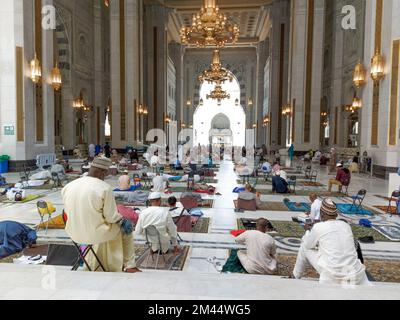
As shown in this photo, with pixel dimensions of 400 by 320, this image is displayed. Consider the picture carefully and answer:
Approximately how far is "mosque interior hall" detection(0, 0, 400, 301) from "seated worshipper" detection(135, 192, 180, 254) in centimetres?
2

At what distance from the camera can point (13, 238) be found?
409cm

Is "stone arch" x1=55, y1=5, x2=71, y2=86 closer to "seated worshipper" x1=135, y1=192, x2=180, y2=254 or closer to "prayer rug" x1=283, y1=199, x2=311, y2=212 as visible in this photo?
"prayer rug" x1=283, y1=199, x2=311, y2=212

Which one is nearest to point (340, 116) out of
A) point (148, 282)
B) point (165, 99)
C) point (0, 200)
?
point (165, 99)

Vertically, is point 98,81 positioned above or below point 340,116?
above

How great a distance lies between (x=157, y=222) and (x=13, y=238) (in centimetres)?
184

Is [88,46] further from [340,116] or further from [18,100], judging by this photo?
[340,116]

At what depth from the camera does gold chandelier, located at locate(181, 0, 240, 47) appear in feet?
39.2

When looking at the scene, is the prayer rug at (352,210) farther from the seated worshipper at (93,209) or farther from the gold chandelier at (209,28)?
the gold chandelier at (209,28)

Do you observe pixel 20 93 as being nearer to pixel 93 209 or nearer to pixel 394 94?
pixel 93 209

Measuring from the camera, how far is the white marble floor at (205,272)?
209cm

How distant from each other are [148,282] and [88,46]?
69.8 feet

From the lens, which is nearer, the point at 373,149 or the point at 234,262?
the point at 234,262
